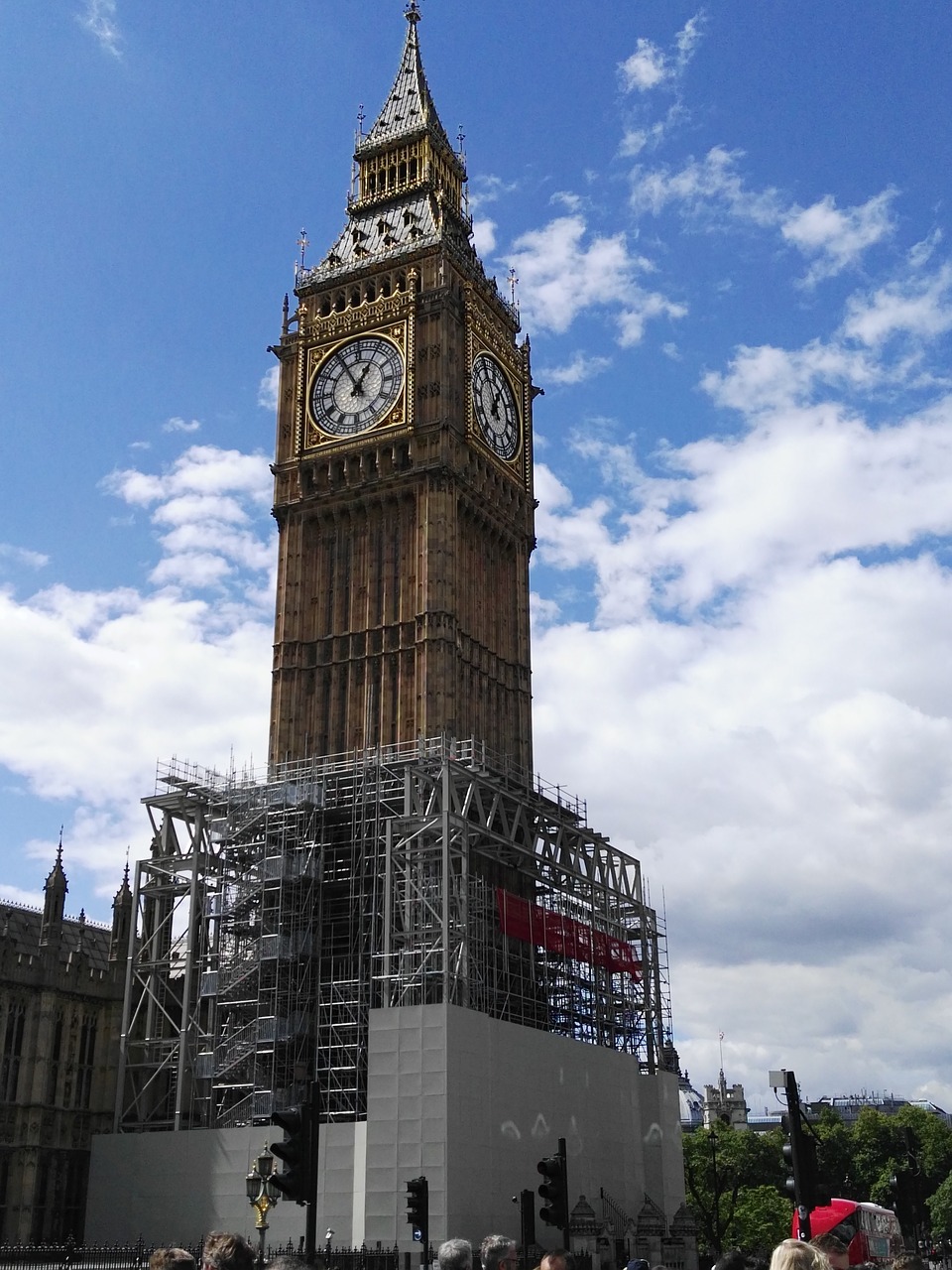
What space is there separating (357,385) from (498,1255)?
6687 centimetres

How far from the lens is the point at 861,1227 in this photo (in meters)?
45.1

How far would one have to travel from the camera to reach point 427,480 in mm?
71250

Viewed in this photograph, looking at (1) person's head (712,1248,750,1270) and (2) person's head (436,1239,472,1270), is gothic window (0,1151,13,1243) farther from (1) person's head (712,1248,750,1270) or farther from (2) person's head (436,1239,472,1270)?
(2) person's head (436,1239,472,1270)

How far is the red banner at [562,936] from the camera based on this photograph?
62438 mm

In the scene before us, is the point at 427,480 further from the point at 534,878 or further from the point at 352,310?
the point at 534,878

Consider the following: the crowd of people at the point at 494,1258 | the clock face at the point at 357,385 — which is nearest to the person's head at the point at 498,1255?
the crowd of people at the point at 494,1258

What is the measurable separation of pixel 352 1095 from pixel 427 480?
98.3ft

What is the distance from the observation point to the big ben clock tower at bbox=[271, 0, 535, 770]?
6919cm

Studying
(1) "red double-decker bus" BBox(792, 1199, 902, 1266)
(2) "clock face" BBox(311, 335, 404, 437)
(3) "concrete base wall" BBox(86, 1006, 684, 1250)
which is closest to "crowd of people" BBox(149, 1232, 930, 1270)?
(1) "red double-decker bus" BBox(792, 1199, 902, 1266)

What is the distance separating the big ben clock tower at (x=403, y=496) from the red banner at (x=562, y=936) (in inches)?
340

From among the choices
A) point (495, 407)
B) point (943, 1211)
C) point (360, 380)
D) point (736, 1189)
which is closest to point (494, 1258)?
point (360, 380)

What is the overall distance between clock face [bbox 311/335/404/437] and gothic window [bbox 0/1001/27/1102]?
108 ft

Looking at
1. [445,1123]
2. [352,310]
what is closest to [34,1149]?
[445,1123]

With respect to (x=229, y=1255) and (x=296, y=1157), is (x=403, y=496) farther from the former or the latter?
(x=229, y=1255)
